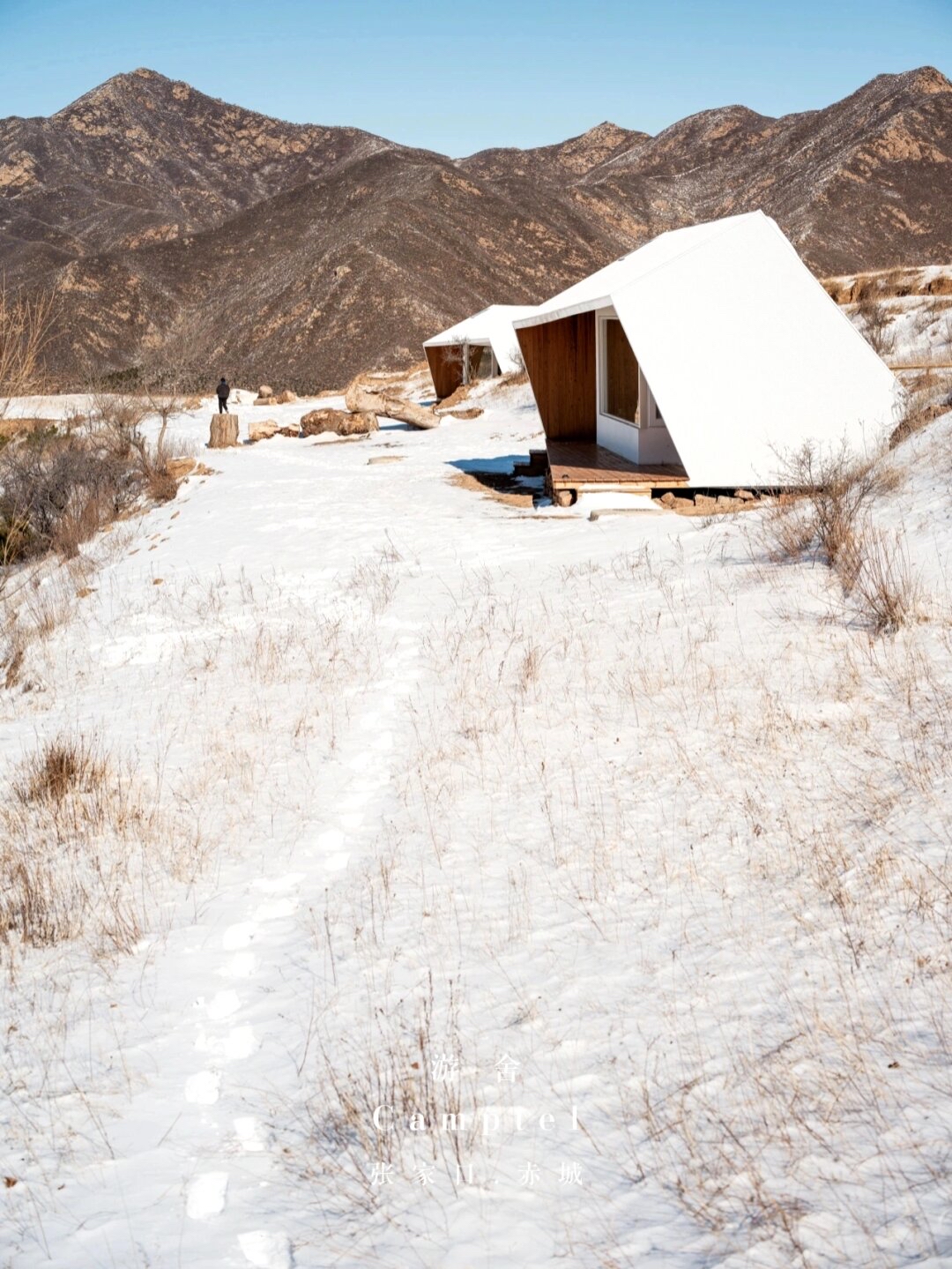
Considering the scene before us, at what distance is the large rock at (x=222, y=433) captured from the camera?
22.7m

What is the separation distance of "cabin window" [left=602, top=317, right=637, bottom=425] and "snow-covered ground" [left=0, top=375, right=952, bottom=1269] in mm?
5849

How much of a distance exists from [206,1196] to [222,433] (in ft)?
70.5

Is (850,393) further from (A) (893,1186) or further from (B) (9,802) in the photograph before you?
(A) (893,1186)

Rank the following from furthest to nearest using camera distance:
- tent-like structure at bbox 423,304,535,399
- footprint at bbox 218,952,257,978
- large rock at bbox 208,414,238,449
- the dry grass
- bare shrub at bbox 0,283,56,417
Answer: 1. tent-like structure at bbox 423,304,535,399
2. large rock at bbox 208,414,238,449
3. bare shrub at bbox 0,283,56,417
4. the dry grass
5. footprint at bbox 218,952,257,978

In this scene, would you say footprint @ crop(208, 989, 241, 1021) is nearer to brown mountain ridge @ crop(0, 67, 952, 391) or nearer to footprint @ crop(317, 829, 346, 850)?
footprint @ crop(317, 829, 346, 850)

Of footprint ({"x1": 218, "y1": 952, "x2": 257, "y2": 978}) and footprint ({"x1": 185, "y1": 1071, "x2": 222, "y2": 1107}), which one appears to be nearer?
footprint ({"x1": 185, "y1": 1071, "x2": 222, "y2": 1107})

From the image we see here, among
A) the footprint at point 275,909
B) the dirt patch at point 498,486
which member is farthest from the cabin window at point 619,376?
the footprint at point 275,909

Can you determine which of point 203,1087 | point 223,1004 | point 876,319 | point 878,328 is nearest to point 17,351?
point 223,1004

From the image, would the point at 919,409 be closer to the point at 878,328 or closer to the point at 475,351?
the point at 878,328

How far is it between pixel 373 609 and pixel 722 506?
469cm

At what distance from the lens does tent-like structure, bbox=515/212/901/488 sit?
11.1 m

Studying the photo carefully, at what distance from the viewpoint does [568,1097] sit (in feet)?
9.36

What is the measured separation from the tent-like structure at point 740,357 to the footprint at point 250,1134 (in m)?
8.94

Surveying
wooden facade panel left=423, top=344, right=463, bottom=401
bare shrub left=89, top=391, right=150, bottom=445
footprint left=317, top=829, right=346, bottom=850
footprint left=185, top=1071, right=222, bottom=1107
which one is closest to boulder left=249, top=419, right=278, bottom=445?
bare shrub left=89, top=391, right=150, bottom=445
